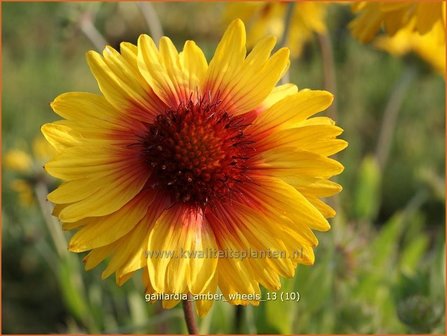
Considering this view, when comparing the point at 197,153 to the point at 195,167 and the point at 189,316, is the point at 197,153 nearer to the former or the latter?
the point at 195,167

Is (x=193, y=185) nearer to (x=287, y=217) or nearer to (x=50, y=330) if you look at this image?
(x=287, y=217)

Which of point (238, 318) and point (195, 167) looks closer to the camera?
point (195, 167)

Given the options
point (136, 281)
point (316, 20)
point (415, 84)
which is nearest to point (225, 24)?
point (316, 20)

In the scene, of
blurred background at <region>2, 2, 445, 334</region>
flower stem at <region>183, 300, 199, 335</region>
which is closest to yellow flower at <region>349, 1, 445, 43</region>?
blurred background at <region>2, 2, 445, 334</region>

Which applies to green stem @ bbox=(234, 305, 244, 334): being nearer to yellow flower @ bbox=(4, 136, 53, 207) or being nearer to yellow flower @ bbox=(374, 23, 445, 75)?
yellow flower @ bbox=(4, 136, 53, 207)

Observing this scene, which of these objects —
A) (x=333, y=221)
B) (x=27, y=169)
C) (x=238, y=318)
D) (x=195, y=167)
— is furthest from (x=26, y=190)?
(x=195, y=167)

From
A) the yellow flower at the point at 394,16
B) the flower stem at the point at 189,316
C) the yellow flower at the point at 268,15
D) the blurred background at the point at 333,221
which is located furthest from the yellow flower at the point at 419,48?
the flower stem at the point at 189,316
